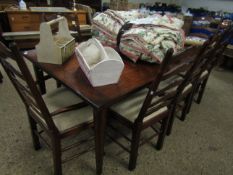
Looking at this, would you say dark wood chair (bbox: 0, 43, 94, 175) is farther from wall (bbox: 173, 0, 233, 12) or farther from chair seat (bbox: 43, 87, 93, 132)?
wall (bbox: 173, 0, 233, 12)

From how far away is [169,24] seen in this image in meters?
1.36

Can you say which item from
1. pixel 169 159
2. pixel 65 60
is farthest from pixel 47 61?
pixel 169 159

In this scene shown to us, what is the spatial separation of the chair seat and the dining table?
0.15 metres

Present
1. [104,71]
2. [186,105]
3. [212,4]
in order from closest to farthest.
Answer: [104,71], [186,105], [212,4]

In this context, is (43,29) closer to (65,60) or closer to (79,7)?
(65,60)

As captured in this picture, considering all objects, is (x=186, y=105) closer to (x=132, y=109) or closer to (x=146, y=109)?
(x=132, y=109)

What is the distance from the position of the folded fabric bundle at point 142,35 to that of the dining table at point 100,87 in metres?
0.09

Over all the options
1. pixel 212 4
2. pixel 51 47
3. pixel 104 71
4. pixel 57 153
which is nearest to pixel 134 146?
pixel 57 153

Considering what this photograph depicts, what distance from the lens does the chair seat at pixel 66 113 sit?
3.79ft

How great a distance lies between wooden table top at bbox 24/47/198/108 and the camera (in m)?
0.95

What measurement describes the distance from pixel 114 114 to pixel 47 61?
1.91 feet

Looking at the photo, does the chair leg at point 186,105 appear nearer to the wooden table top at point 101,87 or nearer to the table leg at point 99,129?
the wooden table top at point 101,87

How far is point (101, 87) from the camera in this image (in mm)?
1028

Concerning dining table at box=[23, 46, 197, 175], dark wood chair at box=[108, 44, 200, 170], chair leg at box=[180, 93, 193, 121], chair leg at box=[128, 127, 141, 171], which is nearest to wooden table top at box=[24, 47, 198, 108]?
dining table at box=[23, 46, 197, 175]
